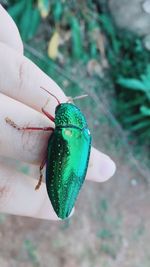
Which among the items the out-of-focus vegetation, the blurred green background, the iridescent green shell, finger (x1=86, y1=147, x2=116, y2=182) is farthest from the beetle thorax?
the out-of-focus vegetation

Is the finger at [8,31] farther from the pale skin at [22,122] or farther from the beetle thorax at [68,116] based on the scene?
the beetle thorax at [68,116]

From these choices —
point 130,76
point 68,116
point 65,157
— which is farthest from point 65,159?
point 130,76

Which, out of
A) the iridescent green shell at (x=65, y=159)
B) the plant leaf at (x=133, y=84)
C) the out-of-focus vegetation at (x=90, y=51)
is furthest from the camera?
the plant leaf at (x=133, y=84)

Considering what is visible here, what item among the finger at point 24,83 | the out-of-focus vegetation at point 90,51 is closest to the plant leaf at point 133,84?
the out-of-focus vegetation at point 90,51

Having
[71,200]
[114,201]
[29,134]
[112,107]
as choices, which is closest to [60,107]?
[29,134]

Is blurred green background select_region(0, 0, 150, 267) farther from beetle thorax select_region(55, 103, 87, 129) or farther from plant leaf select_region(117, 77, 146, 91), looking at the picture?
beetle thorax select_region(55, 103, 87, 129)

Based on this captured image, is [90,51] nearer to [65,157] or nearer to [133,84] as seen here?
[133,84]
